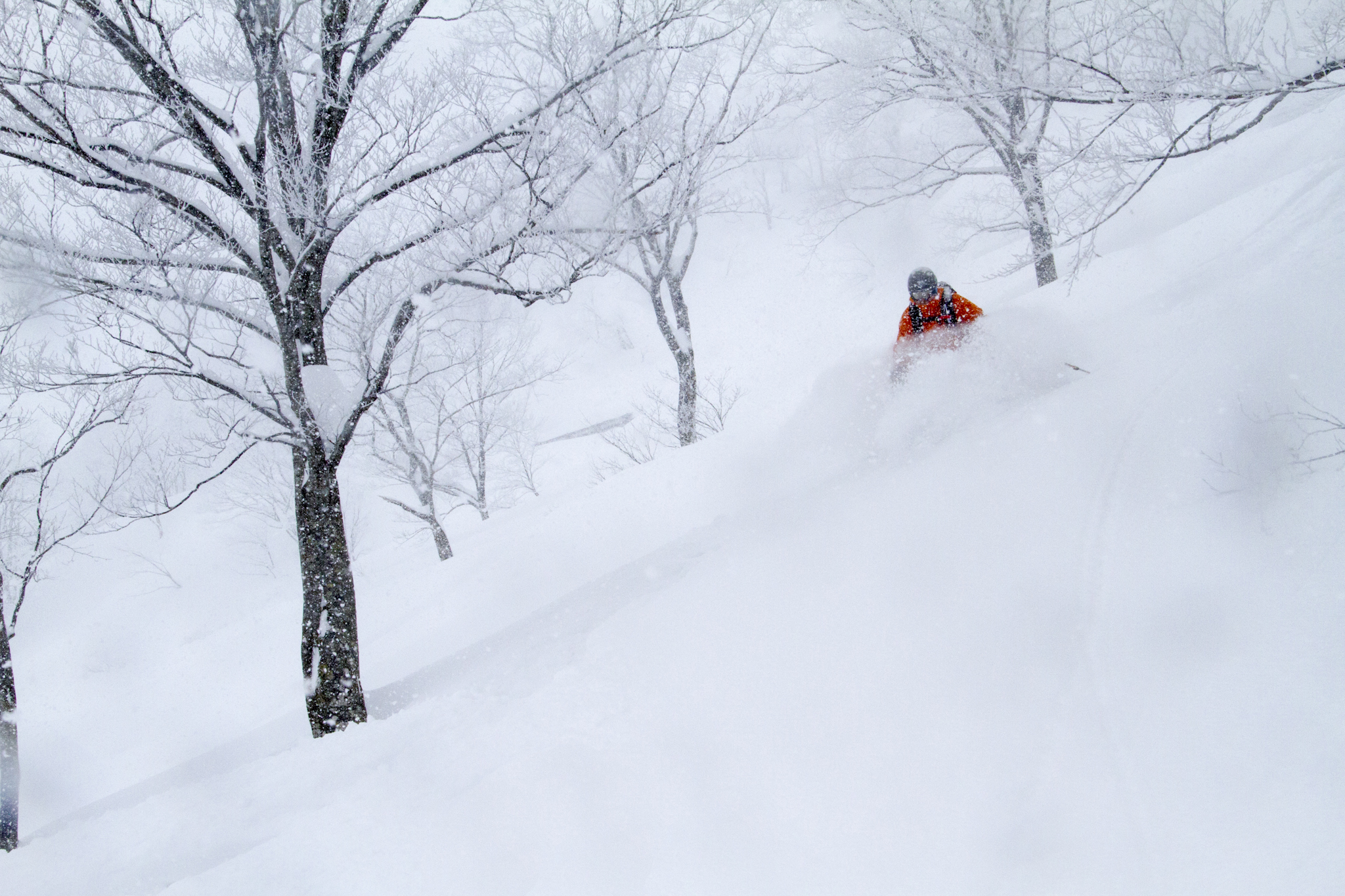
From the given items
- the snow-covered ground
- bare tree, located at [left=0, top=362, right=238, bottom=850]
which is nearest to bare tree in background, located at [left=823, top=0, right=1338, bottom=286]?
the snow-covered ground

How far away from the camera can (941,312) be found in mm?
6602

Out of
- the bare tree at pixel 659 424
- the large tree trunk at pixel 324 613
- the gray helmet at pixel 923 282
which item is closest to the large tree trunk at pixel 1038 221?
the gray helmet at pixel 923 282

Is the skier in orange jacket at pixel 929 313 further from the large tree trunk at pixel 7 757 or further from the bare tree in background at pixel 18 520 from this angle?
the large tree trunk at pixel 7 757

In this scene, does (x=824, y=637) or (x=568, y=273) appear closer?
(x=824, y=637)

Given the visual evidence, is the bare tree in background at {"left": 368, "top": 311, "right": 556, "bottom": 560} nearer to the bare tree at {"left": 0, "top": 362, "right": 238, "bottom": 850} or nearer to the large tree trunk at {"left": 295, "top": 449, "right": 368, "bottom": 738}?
the bare tree at {"left": 0, "top": 362, "right": 238, "bottom": 850}

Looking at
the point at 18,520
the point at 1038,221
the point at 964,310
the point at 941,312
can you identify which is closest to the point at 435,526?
the point at 18,520

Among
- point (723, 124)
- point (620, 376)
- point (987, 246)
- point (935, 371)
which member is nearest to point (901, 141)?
point (987, 246)

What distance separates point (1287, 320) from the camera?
16.0 feet

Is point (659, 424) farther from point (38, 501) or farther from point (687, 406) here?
point (38, 501)

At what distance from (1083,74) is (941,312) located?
249 cm

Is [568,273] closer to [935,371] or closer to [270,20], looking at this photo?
[270,20]

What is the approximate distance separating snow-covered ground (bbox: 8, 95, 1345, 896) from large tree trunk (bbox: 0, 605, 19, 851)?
1.59m

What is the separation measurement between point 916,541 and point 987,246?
15.2 metres

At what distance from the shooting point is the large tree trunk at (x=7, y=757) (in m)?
5.96
